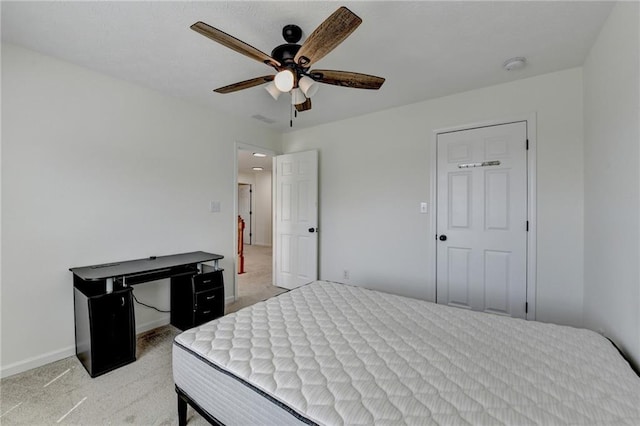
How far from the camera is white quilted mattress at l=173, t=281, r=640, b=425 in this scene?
941 millimetres

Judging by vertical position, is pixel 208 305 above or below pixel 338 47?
below

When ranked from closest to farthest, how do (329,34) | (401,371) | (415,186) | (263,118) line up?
(401,371) < (329,34) < (415,186) < (263,118)

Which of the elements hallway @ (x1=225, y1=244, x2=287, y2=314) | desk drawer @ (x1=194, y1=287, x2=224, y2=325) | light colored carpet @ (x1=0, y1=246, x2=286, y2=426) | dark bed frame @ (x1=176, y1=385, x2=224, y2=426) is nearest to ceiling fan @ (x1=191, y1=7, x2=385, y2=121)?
dark bed frame @ (x1=176, y1=385, x2=224, y2=426)

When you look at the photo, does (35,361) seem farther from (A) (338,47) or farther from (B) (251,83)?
(A) (338,47)

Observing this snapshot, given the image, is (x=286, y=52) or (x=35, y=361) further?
(x=35, y=361)

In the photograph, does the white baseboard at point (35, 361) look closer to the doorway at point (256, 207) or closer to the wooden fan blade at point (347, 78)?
the wooden fan blade at point (347, 78)

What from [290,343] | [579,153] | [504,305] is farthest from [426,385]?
[579,153]

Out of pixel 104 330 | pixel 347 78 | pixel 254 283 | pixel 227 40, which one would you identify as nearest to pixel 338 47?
pixel 347 78

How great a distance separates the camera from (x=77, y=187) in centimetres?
235

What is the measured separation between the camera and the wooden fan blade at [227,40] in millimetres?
1359

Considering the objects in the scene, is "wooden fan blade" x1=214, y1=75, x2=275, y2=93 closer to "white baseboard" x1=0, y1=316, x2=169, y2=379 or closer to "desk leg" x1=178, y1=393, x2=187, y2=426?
"desk leg" x1=178, y1=393, x2=187, y2=426

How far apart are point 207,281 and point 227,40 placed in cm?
213

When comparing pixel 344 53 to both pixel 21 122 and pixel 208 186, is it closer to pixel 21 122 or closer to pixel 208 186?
pixel 208 186

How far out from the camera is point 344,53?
2131 mm
